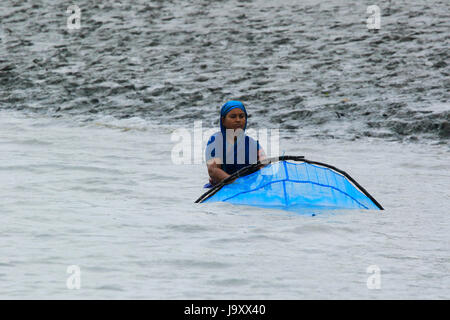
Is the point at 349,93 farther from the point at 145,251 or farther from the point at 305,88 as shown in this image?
the point at 145,251

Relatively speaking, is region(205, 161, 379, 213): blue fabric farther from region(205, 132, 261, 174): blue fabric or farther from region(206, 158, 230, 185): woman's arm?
region(205, 132, 261, 174): blue fabric

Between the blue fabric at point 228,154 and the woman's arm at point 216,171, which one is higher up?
the blue fabric at point 228,154

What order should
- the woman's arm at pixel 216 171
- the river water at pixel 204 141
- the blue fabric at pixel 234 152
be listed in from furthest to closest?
the blue fabric at pixel 234 152, the woman's arm at pixel 216 171, the river water at pixel 204 141

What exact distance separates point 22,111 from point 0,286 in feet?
38.0

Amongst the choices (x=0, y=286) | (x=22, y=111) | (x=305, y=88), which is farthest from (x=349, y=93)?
(x=0, y=286)

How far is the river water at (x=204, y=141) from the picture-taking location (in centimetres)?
689

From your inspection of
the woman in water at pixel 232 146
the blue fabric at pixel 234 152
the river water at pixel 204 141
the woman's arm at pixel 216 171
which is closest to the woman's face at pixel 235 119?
the woman in water at pixel 232 146

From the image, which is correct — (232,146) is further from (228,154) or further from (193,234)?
(193,234)

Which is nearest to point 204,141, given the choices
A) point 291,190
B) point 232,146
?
point 232,146

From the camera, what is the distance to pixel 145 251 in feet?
24.6

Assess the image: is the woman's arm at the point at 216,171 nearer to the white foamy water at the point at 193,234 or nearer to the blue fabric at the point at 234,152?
the blue fabric at the point at 234,152

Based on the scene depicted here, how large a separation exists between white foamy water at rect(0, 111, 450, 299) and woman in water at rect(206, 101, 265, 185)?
0.66 meters

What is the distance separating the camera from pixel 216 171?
32.0 ft

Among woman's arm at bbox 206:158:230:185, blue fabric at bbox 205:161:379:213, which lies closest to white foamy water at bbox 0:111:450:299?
blue fabric at bbox 205:161:379:213
